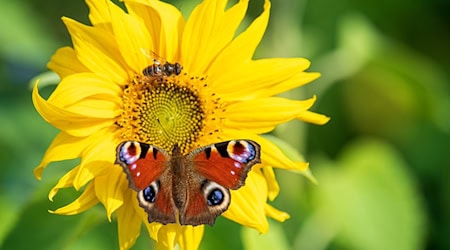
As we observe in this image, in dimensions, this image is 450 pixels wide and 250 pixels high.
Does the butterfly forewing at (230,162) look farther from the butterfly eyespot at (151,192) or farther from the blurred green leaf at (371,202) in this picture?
the blurred green leaf at (371,202)

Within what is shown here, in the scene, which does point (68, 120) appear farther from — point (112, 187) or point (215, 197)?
point (215, 197)

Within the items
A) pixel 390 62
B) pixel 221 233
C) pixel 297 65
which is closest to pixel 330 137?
pixel 390 62

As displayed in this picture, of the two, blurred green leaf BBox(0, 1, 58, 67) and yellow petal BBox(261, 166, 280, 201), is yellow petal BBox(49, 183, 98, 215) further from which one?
blurred green leaf BBox(0, 1, 58, 67)

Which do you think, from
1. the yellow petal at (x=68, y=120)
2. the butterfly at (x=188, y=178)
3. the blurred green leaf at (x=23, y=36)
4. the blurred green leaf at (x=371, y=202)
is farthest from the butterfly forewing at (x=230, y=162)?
the blurred green leaf at (x=23, y=36)

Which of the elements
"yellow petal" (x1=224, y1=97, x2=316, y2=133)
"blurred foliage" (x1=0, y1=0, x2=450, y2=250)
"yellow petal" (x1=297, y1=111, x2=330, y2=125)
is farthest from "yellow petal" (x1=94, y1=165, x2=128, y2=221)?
"blurred foliage" (x1=0, y1=0, x2=450, y2=250)

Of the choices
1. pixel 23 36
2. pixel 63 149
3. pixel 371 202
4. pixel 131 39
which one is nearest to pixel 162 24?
pixel 131 39

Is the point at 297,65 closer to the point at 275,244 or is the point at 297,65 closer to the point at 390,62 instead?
the point at 275,244
